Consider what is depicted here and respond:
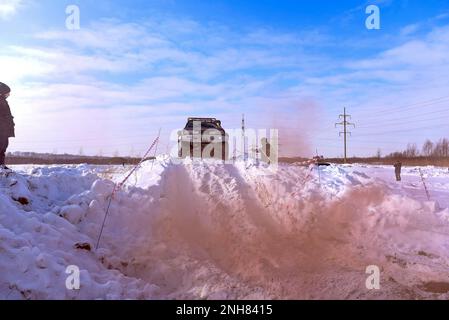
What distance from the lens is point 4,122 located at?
10930 mm

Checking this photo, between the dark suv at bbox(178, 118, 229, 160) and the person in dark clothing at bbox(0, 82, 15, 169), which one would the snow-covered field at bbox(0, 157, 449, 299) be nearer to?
the person in dark clothing at bbox(0, 82, 15, 169)

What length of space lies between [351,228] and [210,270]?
139 inches

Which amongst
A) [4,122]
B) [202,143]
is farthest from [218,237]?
[202,143]

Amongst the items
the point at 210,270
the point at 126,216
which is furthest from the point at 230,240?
the point at 126,216

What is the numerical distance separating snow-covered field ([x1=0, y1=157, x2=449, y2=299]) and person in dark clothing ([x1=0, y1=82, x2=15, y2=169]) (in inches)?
57.8

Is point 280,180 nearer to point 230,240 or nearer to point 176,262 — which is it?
point 230,240

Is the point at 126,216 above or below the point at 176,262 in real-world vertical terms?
above

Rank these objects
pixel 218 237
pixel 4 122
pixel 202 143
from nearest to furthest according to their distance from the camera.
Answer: pixel 218 237 → pixel 4 122 → pixel 202 143

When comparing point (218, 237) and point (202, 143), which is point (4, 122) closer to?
point (218, 237)

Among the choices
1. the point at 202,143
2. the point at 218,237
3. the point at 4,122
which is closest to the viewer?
the point at 218,237

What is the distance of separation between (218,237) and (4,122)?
6.38 meters

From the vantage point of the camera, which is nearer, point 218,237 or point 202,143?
point 218,237
